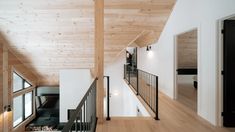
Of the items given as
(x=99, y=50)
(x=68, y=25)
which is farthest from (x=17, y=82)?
(x=99, y=50)

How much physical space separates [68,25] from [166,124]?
3266mm

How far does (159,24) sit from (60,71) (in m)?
4.21

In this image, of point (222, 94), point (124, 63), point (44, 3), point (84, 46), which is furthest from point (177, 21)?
point (124, 63)

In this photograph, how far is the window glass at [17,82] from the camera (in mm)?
6507

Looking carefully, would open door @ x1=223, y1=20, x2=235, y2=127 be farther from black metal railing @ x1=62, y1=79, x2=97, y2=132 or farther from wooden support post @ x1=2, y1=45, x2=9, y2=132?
wooden support post @ x1=2, y1=45, x2=9, y2=132

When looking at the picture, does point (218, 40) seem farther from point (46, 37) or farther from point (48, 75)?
point (48, 75)

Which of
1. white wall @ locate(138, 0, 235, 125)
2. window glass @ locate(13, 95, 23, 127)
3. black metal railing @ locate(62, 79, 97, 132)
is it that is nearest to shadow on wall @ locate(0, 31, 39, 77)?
window glass @ locate(13, 95, 23, 127)

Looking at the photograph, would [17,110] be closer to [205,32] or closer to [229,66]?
[205,32]

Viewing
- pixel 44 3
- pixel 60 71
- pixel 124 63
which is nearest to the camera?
pixel 44 3

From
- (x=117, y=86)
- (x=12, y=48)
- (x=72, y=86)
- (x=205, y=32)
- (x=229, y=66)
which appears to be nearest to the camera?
(x=229, y=66)

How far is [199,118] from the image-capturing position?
12.2 ft

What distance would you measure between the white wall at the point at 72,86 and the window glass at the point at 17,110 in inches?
57.9

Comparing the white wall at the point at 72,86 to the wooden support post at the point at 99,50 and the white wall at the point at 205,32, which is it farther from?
the wooden support post at the point at 99,50

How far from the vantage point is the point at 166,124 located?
340cm
